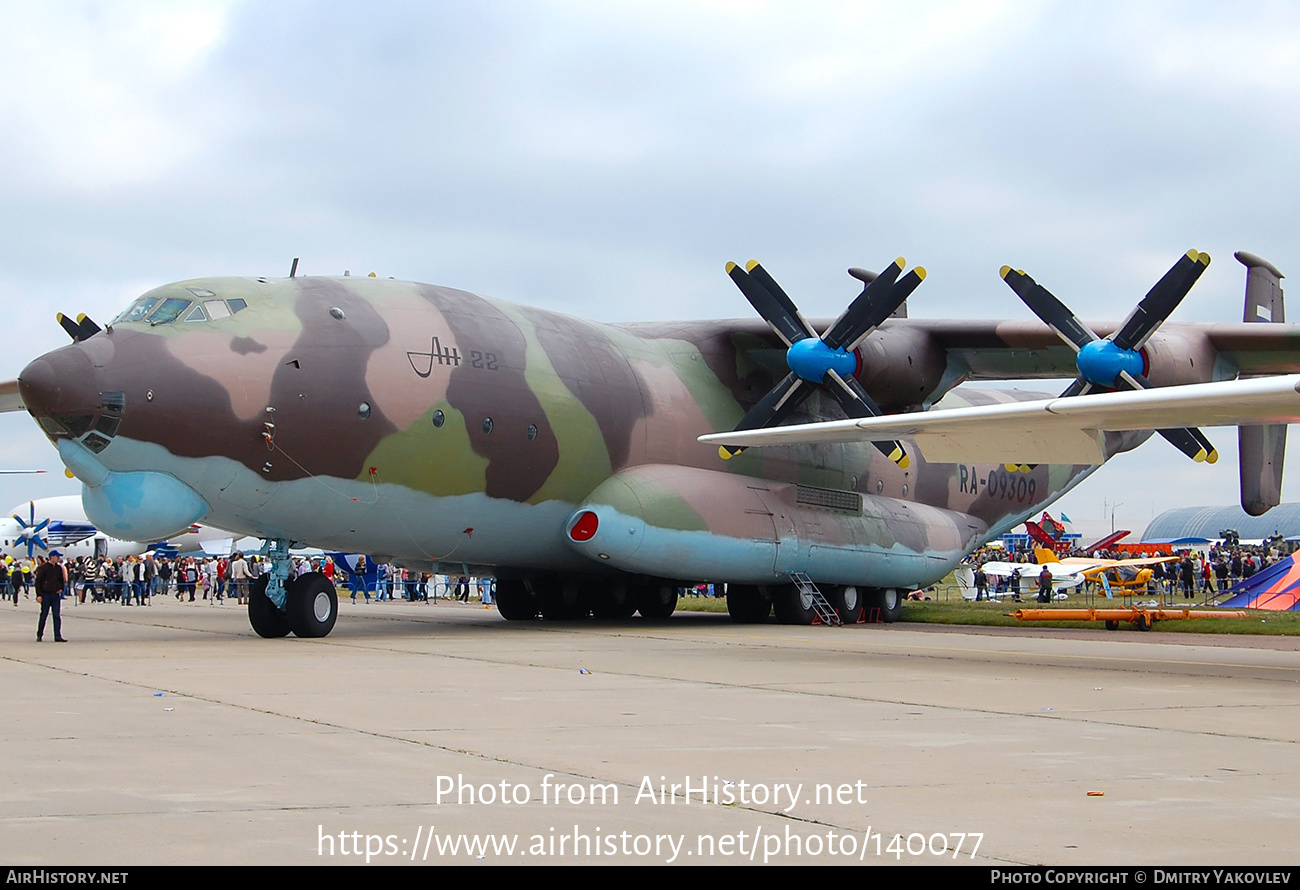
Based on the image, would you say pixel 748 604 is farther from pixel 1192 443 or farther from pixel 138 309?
pixel 138 309

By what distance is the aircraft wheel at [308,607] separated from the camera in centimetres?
1845

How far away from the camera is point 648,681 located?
12469mm

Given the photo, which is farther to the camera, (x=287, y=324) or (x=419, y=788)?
(x=287, y=324)

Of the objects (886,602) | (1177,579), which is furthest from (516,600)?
(1177,579)

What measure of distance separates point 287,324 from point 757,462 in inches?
358

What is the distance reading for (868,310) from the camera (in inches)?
851

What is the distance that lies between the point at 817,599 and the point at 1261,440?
8.09 m

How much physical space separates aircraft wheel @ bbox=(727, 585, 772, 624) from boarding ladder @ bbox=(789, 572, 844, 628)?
36.3 inches

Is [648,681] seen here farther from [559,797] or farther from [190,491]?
[190,491]

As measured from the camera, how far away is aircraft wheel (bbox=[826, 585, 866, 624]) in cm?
2538

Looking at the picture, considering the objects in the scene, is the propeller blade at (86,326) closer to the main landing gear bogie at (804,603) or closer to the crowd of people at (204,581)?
the main landing gear bogie at (804,603)

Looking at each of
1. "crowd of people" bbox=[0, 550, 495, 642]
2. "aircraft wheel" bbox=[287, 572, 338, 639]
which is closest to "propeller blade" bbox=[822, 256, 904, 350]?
"aircraft wheel" bbox=[287, 572, 338, 639]

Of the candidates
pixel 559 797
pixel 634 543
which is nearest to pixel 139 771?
pixel 559 797

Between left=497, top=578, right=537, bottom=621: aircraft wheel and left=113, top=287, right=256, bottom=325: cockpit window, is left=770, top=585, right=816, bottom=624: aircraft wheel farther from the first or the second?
left=113, top=287, right=256, bottom=325: cockpit window
